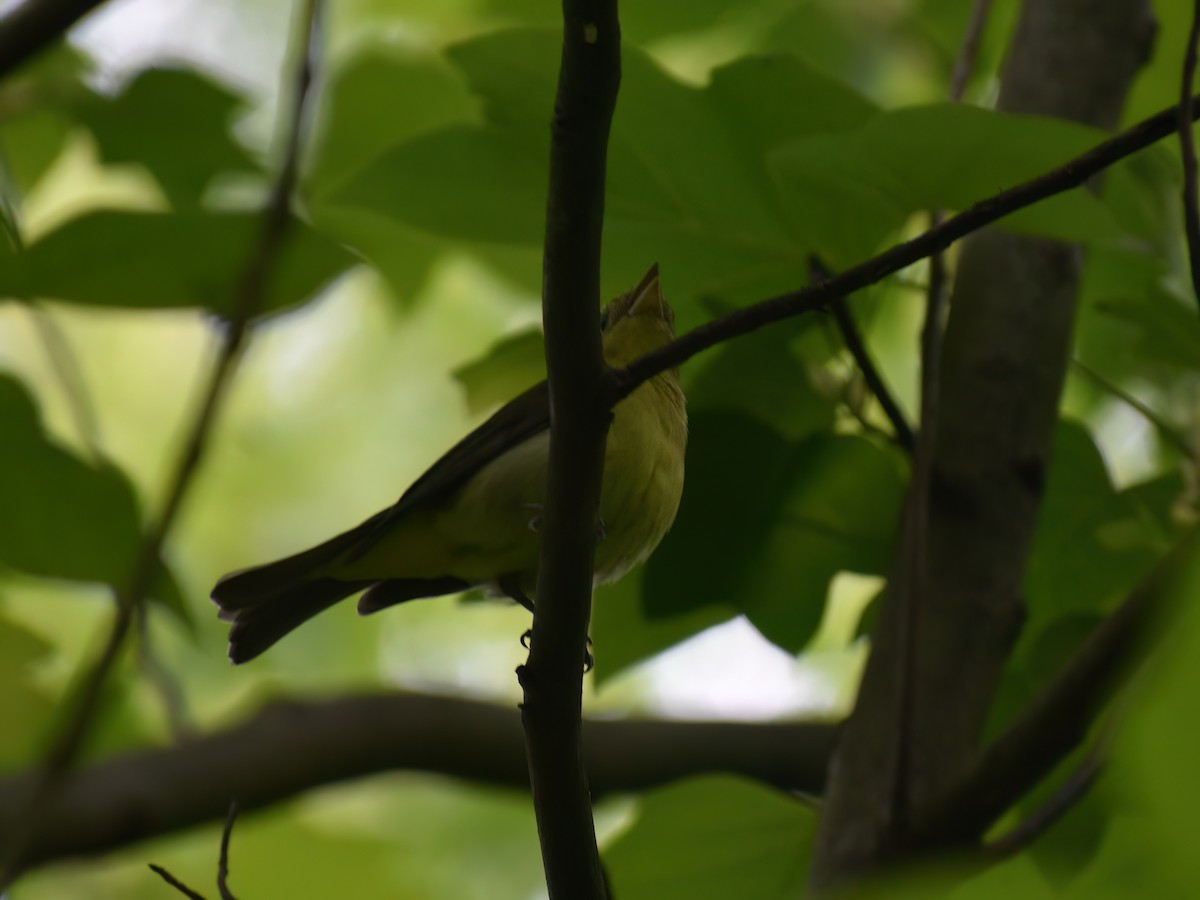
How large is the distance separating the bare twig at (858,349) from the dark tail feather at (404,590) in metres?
1.21

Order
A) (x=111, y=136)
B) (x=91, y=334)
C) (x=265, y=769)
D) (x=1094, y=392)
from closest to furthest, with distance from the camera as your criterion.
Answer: (x=111, y=136) → (x=265, y=769) → (x=1094, y=392) → (x=91, y=334)

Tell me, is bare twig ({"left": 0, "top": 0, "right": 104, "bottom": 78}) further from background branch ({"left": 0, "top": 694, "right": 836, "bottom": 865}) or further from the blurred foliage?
background branch ({"left": 0, "top": 694, "right": 836, "bottom": 865})

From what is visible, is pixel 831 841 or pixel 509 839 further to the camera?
pixel 509 839

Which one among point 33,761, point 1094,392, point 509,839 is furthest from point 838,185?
point 509,839

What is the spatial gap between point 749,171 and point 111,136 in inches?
64.0

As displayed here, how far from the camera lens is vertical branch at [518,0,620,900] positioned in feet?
5.10

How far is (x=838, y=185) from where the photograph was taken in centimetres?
230

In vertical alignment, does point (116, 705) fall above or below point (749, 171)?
below

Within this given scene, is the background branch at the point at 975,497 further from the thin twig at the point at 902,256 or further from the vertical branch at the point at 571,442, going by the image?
the thin twig at the point at 902,256

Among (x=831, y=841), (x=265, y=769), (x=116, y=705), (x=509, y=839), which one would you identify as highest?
(x=831, y=841)

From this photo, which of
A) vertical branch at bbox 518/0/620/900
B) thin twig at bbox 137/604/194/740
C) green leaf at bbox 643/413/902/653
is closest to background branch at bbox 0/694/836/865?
thin twig at bbox 137/604/194/740

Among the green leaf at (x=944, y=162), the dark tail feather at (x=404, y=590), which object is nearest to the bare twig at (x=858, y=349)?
the green leaf at (x=944, y=162)

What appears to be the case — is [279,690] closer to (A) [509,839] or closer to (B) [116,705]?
(B) [116,705]

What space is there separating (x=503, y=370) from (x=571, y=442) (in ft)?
3.87
